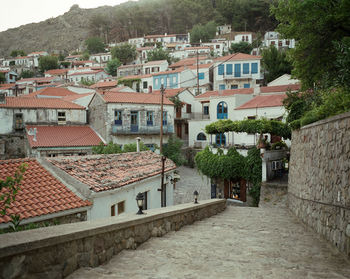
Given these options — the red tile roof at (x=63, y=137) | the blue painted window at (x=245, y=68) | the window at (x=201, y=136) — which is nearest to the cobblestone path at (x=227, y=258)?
the red tile roof at (x=63, y=137)

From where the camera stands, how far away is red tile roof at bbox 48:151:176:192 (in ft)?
37.1

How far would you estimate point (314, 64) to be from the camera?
52.5ft

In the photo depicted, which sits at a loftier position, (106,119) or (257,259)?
(106,119)

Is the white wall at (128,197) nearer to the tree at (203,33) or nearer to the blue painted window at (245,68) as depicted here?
the blue painted window at (245,68)

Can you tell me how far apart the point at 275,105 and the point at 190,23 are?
10461cm

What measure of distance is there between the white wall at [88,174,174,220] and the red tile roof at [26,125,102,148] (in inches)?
544

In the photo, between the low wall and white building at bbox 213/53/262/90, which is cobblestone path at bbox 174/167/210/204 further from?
white building at bbox 213/53/262/90

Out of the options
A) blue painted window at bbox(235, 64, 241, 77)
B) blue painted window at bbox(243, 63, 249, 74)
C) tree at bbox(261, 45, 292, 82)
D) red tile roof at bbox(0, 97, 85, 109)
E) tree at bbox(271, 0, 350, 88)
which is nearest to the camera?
tree at bbox(271, 0, 350, 88)

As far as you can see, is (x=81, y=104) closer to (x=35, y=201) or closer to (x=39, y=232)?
(x=35, y=201)

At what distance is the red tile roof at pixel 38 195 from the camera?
8250mm

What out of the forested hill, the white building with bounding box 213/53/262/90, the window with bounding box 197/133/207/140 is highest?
the forested hill

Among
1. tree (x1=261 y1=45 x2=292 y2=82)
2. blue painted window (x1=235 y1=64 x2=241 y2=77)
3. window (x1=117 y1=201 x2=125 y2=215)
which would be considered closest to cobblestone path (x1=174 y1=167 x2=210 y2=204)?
window (x1=117 y1=201 x2=125 y2=215)

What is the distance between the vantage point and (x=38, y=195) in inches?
362

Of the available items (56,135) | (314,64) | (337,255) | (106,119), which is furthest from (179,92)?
(337,255)
